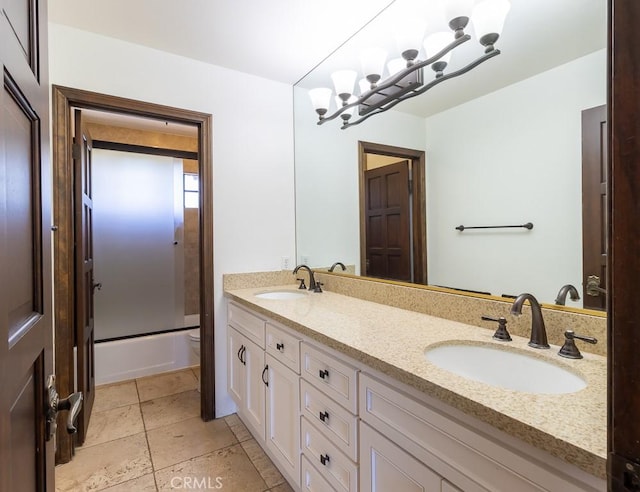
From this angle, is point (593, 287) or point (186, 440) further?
point (186, 440)

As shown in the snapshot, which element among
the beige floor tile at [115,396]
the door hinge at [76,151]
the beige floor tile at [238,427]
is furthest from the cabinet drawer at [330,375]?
the beige floor tile at [115,396]

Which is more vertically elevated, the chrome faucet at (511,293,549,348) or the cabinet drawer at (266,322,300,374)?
the chrome faucet at (511,293,549,348)

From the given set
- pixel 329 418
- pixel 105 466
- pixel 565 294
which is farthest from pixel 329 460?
pixel 105 466

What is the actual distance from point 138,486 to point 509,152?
89.1 inches

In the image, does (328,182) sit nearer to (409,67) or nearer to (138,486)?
(409,67)

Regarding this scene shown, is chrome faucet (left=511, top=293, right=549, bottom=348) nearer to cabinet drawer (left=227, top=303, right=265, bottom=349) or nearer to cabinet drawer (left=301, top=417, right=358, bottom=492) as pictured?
cabinet drawer (left=301, top=417, right=358, bottom=492)

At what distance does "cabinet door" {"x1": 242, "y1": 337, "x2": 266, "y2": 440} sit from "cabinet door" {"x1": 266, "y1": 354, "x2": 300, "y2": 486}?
9 cm

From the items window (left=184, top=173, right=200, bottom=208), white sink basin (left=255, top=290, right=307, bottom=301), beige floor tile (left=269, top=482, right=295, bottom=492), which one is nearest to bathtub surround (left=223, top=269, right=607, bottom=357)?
white sink basin (left=255, top=290, right=307, bottom=301)

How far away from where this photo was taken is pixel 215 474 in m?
1.71

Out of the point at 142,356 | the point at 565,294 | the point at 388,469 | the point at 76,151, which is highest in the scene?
the point at 76,151

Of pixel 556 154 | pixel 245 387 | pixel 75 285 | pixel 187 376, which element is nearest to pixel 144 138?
pixel 75 285

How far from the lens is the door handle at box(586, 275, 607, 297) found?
102 cm

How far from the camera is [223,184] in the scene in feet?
7.44

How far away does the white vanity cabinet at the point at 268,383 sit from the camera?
1.48m
